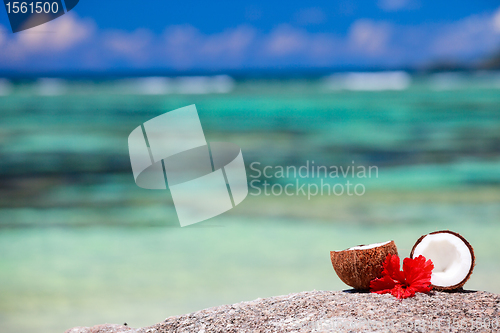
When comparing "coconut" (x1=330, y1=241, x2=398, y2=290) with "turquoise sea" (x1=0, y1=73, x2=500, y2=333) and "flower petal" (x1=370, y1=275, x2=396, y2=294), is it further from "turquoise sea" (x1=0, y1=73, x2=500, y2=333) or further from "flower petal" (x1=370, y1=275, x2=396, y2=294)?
"turquoise sea" (x1=0, y1=73, x2=500, y2=333)

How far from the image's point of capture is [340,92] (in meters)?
21.8

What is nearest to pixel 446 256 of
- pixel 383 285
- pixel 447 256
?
pixel 447 256

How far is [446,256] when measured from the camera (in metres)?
2.37

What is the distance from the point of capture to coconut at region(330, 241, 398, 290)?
224cm

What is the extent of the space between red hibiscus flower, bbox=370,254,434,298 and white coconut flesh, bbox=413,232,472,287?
0.10 m

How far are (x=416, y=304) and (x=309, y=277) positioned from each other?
77.3 inches

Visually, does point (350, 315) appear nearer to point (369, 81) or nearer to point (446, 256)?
point (446, 256)

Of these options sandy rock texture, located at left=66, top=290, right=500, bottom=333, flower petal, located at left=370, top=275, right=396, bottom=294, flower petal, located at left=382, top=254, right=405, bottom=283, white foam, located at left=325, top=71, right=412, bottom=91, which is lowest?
sandy rock texture, located at left=66, top=290, right=500, bottom=333

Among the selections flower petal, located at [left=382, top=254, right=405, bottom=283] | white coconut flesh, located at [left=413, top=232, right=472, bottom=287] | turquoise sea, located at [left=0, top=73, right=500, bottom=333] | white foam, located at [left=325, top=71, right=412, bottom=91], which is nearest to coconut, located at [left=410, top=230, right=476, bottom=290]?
white coconut flesh, located at [left=413, top=232, right=472, bottom=287]

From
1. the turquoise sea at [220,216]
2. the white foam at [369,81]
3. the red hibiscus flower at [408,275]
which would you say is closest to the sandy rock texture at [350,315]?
the red hibiscus flower at [408,275]

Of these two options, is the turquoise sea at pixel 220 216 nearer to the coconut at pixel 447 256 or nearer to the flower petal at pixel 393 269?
the coconut at pixel 447 256

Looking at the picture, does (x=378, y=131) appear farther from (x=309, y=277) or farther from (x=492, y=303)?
(x=492, y=303)

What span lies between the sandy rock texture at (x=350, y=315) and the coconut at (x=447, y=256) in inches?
2.9

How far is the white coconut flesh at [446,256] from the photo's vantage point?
228 centimetres
